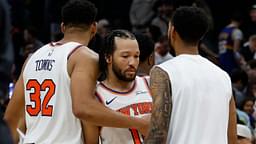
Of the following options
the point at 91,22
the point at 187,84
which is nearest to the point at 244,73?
the point at 91,22

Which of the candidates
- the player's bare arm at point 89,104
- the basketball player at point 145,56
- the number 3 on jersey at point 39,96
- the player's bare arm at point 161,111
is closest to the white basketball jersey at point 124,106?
the player's bare arm at point 89,104

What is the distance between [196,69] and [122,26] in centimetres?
1029

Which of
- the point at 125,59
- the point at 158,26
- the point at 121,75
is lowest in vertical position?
the point at 121,75

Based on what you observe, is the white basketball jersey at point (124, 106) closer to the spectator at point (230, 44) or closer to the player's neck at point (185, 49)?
the player's neck at point (185, 49)

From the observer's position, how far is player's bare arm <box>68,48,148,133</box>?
5.96 m

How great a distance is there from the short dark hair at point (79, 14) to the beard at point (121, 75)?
407 millimetres

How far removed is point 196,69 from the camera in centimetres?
552

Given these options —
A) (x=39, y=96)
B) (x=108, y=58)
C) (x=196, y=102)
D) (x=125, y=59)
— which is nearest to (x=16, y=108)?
(x=39, y=96)

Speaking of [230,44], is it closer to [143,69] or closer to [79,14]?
[143,69]

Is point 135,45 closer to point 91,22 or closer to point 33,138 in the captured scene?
point 91,22

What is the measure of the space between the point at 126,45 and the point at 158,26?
812cm

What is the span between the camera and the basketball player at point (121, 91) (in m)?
6.09

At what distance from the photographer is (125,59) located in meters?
6.16

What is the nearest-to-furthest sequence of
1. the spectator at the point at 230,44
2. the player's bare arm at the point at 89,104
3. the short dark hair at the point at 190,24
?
the short dark hair at the point at 190,24 < the player's bare arm at the point at 89,104 < the spectator at the point at 230,44
